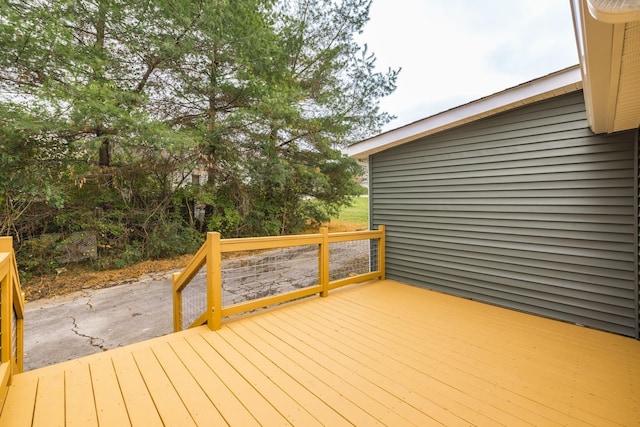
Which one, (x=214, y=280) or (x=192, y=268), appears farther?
(x=192, y=268)

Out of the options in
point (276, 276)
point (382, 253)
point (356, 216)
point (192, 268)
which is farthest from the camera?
point (356, 216)

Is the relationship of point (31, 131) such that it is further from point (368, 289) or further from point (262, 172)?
point (368, 289)

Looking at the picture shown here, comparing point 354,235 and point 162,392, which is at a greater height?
point 354,235

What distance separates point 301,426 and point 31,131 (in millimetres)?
6213

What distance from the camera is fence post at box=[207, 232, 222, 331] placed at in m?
2.58

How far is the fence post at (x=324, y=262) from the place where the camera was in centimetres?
353

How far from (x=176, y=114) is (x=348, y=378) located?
709cm

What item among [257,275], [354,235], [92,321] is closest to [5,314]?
[257,275]

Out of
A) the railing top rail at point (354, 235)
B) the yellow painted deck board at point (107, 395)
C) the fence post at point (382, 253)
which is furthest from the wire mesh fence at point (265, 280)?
the yellow painted deck board at point (107, 395)

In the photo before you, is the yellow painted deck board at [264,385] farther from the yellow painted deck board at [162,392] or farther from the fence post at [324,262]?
the fence post at [324,262]

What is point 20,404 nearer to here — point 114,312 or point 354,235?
point 114,312

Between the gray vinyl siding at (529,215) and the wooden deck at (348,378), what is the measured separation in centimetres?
46

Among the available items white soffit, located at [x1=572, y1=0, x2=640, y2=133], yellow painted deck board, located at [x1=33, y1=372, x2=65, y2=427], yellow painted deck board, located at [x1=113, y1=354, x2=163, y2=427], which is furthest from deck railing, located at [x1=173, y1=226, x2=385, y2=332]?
white soffit, located at [x1=572, y1=0, x2=640, y2=133]

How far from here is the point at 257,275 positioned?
12.8 feet
